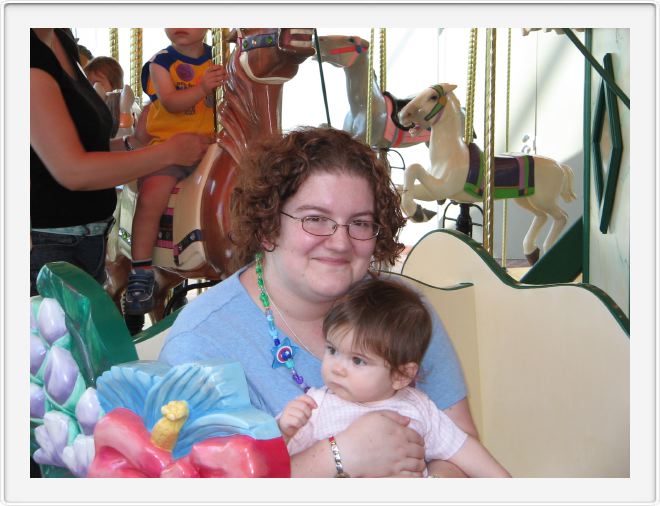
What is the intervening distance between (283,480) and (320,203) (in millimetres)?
493

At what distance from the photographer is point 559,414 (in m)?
1.37

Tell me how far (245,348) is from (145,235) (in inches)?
46.0

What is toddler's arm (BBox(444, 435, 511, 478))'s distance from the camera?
3.52 feet

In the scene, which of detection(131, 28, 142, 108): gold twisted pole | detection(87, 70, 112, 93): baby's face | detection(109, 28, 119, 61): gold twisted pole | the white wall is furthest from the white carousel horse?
the white wall

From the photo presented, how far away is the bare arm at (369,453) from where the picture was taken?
3.12ft

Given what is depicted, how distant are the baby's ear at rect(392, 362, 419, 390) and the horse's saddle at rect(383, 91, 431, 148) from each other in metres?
3.43

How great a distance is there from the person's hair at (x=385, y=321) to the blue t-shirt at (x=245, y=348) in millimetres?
91

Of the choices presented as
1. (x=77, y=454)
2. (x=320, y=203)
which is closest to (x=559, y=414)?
(x=320, y=203)

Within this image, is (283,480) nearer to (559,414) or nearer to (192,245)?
(559,414)

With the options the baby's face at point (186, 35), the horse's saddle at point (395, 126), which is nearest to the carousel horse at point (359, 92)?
the horse's saddle at point (395, 126)

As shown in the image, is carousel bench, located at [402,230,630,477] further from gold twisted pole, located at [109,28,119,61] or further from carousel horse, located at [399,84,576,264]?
carousel horse, located at [399,84,576,264]

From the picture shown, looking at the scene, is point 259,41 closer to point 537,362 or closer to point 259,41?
point 259,41

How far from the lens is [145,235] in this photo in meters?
2.16

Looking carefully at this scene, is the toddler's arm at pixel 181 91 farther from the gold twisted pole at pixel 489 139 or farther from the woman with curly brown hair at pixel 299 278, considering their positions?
the woman with curly brown hair at pixel 299 278
